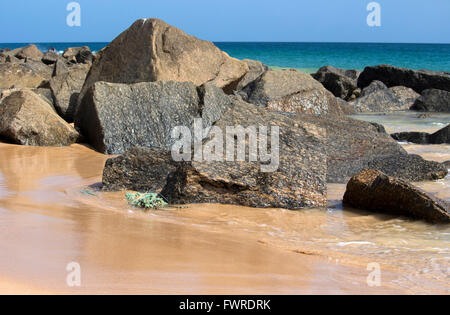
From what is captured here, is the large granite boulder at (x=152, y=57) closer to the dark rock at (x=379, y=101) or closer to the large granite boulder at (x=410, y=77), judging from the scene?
the dark rock at (x=379, y=101)

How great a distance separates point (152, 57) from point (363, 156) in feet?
12.6

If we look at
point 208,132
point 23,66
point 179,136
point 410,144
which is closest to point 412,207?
point 208,132

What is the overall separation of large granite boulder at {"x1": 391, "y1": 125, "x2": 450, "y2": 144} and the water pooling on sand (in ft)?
12.9

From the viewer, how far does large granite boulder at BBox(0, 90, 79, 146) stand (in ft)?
26.2

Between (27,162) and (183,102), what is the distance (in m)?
2.43

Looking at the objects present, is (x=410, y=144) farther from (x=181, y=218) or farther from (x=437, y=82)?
(x=437, y=82)

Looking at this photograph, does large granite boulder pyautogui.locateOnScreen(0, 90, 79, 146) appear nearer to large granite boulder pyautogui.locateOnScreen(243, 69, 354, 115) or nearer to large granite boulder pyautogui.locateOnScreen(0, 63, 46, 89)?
large granite boulder pyautogui.locateOnScreen(243, 69, 354, 115)

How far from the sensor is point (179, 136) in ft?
26.5

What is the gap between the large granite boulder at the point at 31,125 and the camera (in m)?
8.00

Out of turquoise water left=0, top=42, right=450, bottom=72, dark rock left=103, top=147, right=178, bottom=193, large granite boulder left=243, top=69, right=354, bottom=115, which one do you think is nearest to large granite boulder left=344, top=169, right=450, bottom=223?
dark rock left=103, top=147, right=178, bottom=193

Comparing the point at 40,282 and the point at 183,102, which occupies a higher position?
the point at 183,102

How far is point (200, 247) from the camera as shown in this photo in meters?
3.50

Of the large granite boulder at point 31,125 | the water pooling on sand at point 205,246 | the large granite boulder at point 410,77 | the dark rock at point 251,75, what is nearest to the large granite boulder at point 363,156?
the water pooling on sand at point 205,246

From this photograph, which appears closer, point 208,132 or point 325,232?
point 325,232
